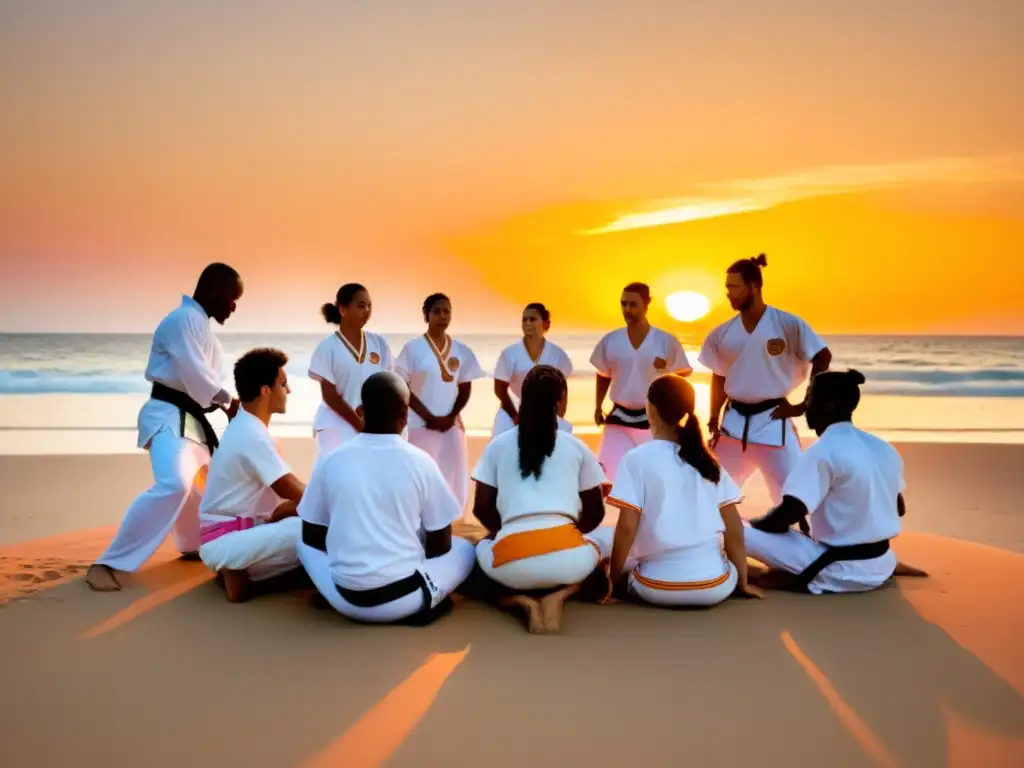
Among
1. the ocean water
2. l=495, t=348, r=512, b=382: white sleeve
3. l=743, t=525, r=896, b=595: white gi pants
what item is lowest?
the ocean water

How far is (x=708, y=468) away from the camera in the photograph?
12.2 feet

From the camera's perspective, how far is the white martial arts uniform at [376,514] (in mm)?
3449

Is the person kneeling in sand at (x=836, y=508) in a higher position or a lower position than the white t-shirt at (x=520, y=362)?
lower

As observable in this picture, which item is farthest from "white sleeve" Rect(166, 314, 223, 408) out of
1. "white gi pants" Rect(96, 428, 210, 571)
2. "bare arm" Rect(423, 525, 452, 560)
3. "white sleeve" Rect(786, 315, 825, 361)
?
"white sleeve" Rect(786, 315, 825, 361)

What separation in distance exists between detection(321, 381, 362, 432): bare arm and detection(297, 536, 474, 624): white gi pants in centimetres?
200

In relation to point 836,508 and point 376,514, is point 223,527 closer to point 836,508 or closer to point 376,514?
point 376,514

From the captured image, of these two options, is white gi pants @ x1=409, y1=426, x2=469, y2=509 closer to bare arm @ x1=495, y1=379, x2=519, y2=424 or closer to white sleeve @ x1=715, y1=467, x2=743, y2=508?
bare arm @ x1=495, y1=379, x2=519, y2=424

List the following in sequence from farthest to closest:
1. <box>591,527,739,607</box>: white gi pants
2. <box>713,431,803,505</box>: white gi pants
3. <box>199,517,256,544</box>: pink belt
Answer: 1. <box>713,431,803,505</box>: white gi pants
2. <box>199,517,256,544</box>: pink belt
3. <box>591,527,739,607</box>: white gi pants

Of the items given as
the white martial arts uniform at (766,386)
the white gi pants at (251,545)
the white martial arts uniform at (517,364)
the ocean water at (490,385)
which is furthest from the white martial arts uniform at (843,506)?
the ocean water at (490,385)

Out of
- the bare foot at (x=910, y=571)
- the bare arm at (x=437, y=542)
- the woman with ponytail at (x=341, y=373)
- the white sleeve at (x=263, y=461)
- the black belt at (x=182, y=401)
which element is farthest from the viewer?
the woman with ponytail at (x=341, y=373)

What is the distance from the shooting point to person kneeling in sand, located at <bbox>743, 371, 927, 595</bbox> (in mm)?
3967

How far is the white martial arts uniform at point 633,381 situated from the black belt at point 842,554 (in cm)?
205

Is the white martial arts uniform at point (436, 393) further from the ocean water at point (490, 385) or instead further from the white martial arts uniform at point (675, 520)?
the ocean water at point (490, 385)

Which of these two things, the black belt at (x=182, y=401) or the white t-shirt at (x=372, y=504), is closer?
the white t-shirt at (x=372, y=504)
